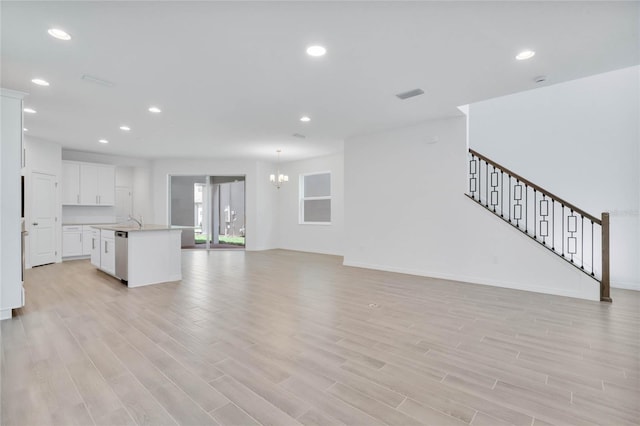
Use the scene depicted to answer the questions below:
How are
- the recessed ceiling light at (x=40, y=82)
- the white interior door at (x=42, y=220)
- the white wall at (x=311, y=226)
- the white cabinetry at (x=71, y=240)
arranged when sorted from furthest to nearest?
the white wall at (x=311, y=226)
the white cabinetry at (x=71, y=240)
the white interior door at (x=42, y=220)
the recessed ceiling light at (x=40, y=82)

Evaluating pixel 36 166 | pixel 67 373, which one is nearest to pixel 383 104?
pixel 67 373

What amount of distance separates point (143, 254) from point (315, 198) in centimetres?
543

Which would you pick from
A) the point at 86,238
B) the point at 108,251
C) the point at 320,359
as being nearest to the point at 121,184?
the point at 86,238

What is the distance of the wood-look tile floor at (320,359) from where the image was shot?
5.67 feet

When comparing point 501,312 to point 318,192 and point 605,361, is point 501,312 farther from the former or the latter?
point 318,192

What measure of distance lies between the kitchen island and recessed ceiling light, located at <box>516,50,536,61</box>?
5476 millimetres

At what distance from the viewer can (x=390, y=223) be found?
6031 mm

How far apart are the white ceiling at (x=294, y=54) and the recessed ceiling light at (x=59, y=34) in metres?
0.05

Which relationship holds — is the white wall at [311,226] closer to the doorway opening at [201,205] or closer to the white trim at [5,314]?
the doorway opening at [201,205]

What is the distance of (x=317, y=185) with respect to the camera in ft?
30.8

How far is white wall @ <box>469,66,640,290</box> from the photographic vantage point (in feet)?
15.6

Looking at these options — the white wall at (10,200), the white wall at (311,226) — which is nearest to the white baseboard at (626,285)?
the white wall at (311,226)

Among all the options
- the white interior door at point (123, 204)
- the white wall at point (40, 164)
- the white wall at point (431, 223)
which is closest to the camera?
the white wall at point (431, 223)

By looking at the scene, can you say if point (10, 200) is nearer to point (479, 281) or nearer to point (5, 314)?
point (5, 314)
